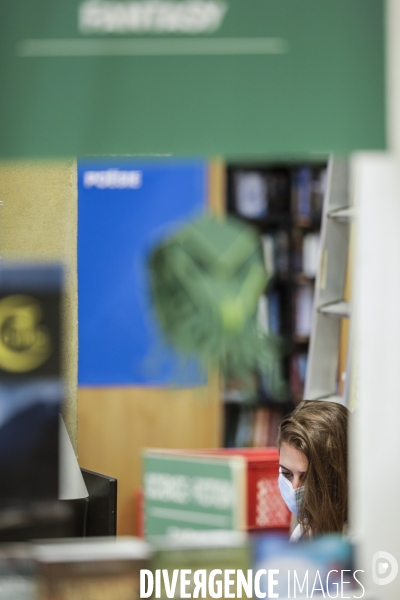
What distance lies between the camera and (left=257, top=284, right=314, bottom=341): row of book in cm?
148

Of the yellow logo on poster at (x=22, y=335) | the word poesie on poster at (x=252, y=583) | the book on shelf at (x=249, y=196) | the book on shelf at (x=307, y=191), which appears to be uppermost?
the book on shelf at (x=307, y=191)

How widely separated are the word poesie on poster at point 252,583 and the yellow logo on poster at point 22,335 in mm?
412

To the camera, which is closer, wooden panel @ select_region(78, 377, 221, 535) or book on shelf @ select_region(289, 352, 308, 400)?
wooden panel @ select_region(78, 377, 221, 535)

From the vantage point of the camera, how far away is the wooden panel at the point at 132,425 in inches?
59.7

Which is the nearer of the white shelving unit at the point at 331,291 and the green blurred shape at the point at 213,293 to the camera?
the green blurred shape at the point at 213,293

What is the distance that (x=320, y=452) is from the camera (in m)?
1.85

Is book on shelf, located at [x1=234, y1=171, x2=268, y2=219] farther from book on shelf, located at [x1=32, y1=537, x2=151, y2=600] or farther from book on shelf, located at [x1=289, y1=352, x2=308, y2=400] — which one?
book on shelf, located at [x1=32, y1=537, x2=151, y2=600]

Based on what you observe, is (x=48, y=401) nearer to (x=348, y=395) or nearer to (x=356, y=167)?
(x=356, y=167)

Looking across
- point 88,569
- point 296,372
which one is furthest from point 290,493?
point 88,569

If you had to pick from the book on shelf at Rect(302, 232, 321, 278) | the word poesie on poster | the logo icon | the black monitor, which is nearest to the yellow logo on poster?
the black monitor

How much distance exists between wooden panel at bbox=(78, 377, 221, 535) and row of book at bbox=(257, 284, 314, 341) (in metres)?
0.16

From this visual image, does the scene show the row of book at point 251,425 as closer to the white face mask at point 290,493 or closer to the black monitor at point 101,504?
the white face mask at point 290,493

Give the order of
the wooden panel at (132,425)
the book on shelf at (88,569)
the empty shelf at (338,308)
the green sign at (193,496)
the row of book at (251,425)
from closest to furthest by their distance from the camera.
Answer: the book on shelf at (88,569) → the green sign at (193,496) → the wooden panel at (132,425) → the row of book at (251,425) → the empty shelf at (338,308)

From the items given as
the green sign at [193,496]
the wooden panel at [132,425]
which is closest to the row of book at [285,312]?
the wooden panel at [132,425]
